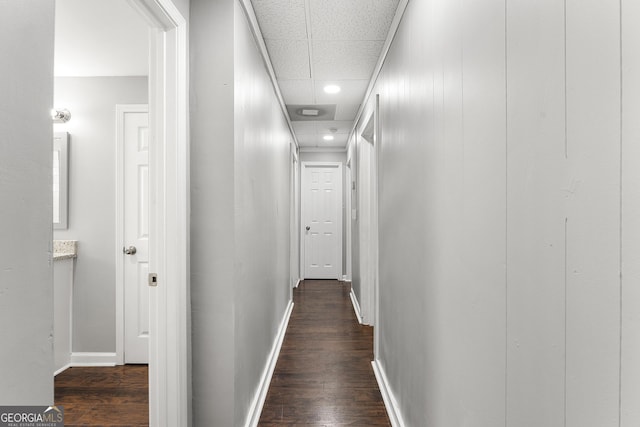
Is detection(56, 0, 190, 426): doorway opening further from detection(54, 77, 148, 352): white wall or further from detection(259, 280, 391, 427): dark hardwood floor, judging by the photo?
detection(54, 77, 148, 352): white wall

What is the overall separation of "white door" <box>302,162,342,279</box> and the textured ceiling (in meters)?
2.83

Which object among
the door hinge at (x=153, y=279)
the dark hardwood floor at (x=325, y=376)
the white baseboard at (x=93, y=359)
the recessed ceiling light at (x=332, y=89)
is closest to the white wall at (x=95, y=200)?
the white baseboard at (x=93, y=359)

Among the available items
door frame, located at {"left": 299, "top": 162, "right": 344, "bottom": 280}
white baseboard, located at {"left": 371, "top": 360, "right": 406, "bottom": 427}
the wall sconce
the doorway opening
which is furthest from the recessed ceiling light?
door frame, located at {"left": 299, "top": 162, "right": 344, "bottom": 280}

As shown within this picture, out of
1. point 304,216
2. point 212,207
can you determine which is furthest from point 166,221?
point 304,216

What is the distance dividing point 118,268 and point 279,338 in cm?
149

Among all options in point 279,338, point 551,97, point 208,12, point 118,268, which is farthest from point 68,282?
point 551,97

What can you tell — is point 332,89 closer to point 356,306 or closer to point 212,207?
point 212,207

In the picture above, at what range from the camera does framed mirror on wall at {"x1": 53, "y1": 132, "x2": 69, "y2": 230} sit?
3.00 m

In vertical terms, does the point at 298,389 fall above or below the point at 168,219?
below

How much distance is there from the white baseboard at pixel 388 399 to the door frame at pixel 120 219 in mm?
2054

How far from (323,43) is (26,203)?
2.19 metres

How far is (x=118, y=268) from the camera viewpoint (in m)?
3.00

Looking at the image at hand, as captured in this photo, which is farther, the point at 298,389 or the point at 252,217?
the point at 298,389

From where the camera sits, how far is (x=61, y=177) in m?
3.00
